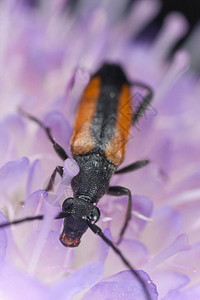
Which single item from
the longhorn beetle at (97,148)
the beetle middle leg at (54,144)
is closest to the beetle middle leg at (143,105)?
the longhorn beetle at (97,148)

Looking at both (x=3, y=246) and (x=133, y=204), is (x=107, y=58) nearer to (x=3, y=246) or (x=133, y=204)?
(x=133, y=204)

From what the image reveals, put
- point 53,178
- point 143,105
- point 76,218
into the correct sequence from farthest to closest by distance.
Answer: point 143,105 < point 53,178 < point 76,218

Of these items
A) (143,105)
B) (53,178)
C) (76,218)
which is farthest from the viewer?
(143,105)

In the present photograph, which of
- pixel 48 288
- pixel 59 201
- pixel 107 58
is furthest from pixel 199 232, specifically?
pixel 107 58

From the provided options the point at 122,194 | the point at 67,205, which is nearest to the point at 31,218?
the point at 67,205

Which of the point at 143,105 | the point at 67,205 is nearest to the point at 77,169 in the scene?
the point at 67,205

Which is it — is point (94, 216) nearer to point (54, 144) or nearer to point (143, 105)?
point (54, 144)

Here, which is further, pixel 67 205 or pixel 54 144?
pixel 54 144
